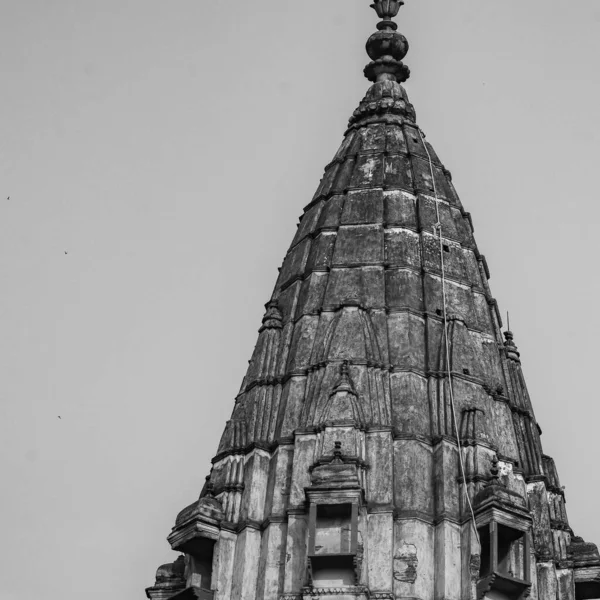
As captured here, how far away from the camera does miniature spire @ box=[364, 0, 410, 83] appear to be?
43.1 m

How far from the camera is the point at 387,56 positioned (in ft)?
142

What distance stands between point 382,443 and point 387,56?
46.2 feet

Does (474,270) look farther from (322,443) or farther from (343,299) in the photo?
(322,443)

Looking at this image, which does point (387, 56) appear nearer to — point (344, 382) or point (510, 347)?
point (510, 347)

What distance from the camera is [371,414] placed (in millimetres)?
32594

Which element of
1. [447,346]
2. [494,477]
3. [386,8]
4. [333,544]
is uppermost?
[386,8]

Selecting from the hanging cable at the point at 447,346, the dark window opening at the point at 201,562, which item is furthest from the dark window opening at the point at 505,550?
the dark window opening at the point at 201,562

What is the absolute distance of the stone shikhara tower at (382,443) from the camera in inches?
1203

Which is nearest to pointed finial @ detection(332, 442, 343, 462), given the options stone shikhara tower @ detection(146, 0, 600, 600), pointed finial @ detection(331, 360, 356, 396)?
stone shikhara tower @ detection(146, 0, 600, 600)

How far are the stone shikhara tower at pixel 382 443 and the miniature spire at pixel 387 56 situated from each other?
5.28 m

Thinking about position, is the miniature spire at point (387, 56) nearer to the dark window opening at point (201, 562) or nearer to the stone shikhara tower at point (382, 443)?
the stone shikhara tower at point (382, 443)

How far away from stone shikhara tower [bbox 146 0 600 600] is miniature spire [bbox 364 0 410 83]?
5.28 m

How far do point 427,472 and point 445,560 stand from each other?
210 cm

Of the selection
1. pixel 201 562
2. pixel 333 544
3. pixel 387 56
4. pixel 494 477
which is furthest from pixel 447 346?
pixel 387 56
